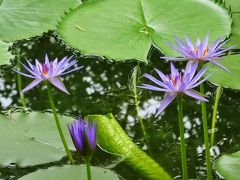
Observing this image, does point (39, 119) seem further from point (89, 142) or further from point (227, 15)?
point (227, 15)

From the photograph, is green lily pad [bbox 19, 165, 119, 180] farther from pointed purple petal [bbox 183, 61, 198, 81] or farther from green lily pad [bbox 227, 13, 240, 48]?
green lily pad [bbox 227, 13, 240, 48]

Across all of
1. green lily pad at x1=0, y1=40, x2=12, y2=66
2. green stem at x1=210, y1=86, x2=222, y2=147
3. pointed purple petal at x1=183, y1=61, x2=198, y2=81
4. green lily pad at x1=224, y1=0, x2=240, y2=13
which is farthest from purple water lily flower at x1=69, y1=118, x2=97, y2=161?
green lily pad at x1=224, y1=0, x2=240, y2=13

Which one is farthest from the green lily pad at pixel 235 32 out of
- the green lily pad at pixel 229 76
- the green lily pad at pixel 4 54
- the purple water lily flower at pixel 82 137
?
the purple water lily flower at pixel 82 137

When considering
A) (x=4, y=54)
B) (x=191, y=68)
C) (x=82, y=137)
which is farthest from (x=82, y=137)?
(x=4, y=54)

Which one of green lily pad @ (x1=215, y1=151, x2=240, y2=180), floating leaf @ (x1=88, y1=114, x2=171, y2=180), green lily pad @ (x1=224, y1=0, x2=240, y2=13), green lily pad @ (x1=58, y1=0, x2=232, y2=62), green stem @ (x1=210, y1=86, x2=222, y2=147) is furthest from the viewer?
green lily pad @ (x1=224, y1=0, x2=240, y2=13)

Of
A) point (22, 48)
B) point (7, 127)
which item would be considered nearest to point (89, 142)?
point (7, 127)

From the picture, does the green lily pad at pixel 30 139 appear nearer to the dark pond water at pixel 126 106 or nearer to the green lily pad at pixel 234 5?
the dark pond water at pixel 126 106
